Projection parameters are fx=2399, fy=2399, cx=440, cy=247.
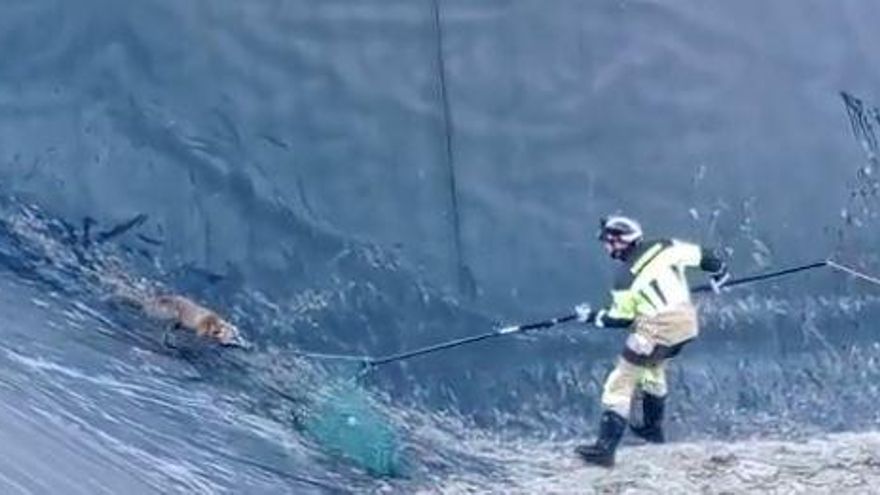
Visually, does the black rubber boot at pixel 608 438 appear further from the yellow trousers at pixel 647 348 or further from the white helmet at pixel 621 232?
the white helmet at pixel 621 232

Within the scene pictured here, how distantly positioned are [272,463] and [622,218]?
2486 millimetres

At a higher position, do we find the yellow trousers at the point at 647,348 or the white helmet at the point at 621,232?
the white helmet at the point at 621,232

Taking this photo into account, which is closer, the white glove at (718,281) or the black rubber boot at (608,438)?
the black rubber boot at (608,438)

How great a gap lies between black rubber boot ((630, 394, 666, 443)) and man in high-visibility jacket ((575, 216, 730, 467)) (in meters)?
0.22

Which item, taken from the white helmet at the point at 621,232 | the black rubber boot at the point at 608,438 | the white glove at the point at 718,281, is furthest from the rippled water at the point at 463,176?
the white helmet at the point at 621,232

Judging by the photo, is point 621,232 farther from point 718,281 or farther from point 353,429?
point 353,429

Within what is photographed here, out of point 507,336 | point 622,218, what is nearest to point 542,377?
point 507,336

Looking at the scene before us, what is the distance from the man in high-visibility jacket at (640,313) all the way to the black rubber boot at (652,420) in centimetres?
22

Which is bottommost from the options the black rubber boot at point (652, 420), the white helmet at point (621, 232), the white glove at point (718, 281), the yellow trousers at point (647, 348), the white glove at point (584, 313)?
the black rubber boot at point (652, 420)

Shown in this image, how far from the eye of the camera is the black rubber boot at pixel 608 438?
1151 cm

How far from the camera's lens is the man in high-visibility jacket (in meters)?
11.5

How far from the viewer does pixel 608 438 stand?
37.9 ft

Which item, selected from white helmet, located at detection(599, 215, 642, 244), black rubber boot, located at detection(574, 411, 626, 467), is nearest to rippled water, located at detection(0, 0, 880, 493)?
black rubber boot, located at detection(574, 411, 626, 467)

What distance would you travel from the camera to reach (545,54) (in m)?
12.9
